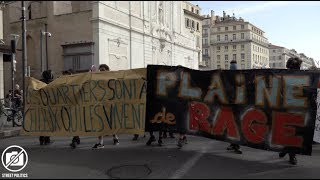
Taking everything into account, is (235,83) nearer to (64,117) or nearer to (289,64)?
(289,64)

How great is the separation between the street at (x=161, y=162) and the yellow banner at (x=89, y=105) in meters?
0.49

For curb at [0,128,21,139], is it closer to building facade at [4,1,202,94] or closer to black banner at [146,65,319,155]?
black banner at [146,65,319,155]

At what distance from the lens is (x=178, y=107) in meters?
8.86

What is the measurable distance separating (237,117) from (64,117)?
13.1 feet

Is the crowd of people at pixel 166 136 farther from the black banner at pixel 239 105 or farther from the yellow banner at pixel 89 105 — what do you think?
the yellow banner at pixel 89 105

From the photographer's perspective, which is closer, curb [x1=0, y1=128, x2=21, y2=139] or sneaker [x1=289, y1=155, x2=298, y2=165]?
sneaker [x1=289, y1=155, x2=298, y2=165]

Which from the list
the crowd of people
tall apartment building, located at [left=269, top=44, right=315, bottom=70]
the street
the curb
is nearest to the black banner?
the crowd of people

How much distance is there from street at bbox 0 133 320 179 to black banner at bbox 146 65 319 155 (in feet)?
1.53

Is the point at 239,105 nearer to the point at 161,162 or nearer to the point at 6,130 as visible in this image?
the point at 161,162

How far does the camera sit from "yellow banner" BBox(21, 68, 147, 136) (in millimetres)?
9062

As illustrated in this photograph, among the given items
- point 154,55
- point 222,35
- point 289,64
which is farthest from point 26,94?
point 222,35

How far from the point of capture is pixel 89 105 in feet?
31.1

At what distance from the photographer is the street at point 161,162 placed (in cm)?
685

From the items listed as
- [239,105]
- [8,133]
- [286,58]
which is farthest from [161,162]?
[286,58]
